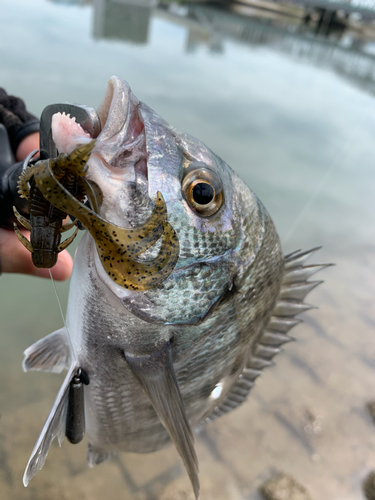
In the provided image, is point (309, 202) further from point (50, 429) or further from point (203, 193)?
point (50, 429)

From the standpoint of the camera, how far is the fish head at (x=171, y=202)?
882 mm

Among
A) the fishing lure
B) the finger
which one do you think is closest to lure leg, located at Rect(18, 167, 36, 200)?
the fishing lure

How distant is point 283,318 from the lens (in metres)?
1.62

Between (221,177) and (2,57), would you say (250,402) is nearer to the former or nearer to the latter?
(221,177)

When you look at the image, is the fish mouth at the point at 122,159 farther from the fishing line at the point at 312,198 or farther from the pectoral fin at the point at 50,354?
the fishing line at the point at 312,198

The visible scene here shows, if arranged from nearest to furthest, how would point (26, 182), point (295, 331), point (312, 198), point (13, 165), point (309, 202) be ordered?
point (26, 182)
point (13, 165)
point (295, 331)
point (309, 202)
point (312, 198)

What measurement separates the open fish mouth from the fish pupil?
0.13 metres

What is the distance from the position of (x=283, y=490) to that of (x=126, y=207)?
225cm

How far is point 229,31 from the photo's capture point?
714 inches

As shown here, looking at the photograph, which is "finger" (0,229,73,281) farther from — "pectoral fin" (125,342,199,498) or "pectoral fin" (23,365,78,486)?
"pectoral fin" (125,342,199,498)

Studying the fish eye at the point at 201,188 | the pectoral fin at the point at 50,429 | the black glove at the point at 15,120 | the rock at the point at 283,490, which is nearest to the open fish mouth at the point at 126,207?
the fish eye at the point at 201,188

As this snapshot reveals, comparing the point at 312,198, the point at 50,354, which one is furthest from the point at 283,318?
the point at 312,198

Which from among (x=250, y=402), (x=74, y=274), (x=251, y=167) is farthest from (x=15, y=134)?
(x=251, y=167)

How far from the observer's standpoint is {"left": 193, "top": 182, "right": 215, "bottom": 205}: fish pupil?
99cm
